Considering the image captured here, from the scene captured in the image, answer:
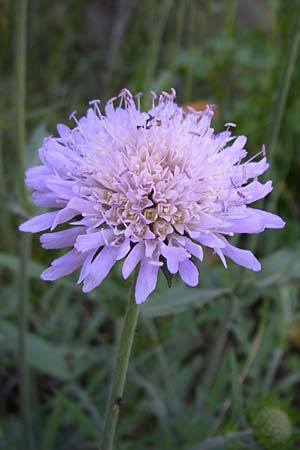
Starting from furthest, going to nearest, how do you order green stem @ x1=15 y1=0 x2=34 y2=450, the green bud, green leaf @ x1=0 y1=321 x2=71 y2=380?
green leaf @ x1=0 y1=321 x2=71 y2=380 < green stem @ x1=15 y1=0 x2=34 y2=450 < the green bud

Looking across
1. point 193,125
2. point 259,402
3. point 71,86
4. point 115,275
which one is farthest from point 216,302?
point 71,86

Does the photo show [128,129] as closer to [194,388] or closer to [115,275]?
[115,275]

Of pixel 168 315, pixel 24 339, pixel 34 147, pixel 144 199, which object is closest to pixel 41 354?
pixel 24 339

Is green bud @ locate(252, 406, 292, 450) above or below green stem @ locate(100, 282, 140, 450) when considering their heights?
below

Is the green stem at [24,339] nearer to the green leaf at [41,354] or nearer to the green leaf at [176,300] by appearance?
the green leaf at [41,354]

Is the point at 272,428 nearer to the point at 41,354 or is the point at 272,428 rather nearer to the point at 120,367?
the point at 120,367

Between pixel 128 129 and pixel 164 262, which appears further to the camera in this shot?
pixel 128 129

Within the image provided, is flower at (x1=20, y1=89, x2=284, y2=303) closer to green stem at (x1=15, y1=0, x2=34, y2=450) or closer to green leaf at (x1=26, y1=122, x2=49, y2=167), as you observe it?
green stem at (x1=15, y1=0, x2=34, y2=450)

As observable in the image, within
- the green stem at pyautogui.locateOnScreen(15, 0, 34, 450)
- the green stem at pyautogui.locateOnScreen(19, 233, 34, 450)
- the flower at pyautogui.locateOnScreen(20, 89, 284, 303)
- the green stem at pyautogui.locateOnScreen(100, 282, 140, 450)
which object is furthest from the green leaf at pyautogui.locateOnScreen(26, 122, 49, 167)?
the green stem at pyautogui.locateOnScreen(100, 282, 140, 450)
